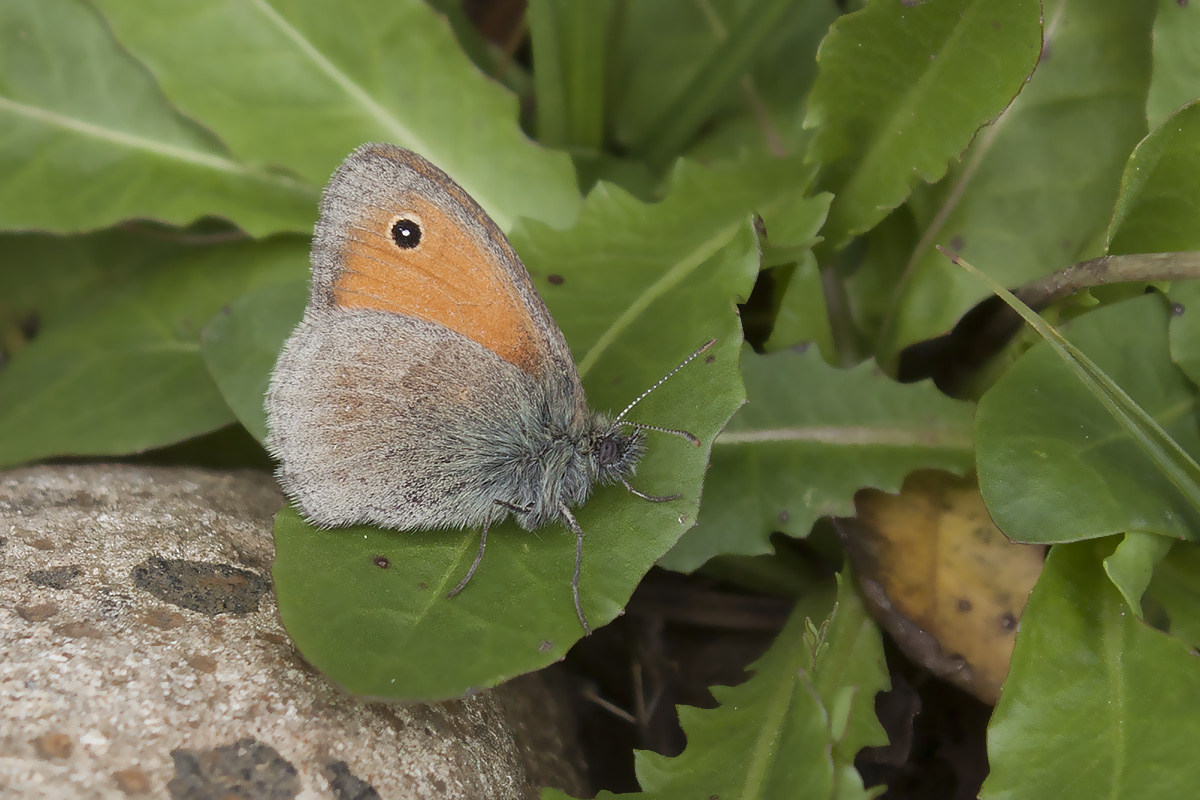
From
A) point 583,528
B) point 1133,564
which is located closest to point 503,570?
point 583,528

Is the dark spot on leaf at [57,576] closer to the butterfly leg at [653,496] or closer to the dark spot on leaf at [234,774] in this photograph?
the dark spot on leaf at [234,774]

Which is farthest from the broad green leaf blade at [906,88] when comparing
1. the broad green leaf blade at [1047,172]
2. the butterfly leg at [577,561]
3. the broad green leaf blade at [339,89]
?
the butterfly leg at [577,561]

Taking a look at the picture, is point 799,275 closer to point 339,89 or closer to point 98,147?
point 339,89

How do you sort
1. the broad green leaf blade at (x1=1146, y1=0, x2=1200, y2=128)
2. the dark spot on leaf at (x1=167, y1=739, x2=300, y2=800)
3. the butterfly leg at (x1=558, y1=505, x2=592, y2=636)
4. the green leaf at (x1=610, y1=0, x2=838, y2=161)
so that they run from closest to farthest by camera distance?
the dark spot on leaf at (x1=167, y1=739, x2=300, y2=800) < the butterfly leg at (x1=558, y1=505, x2=592, y2=636) < the broad green leaf blade at (x1=1146, y1=0, x2=1200, y2=128) < the green leaf at (x1=610, y1=0, x2=838, y2=161)

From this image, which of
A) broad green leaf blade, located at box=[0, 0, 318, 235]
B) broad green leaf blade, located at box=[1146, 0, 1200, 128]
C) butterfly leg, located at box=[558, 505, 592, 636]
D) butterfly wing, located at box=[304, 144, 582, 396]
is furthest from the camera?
broad green leaf blade, located at box=[0, 0, 318, 235]

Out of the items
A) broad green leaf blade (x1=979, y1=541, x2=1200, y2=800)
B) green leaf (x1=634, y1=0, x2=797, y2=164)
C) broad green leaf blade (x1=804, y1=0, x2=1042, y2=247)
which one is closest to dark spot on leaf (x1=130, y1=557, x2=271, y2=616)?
broad green leaf blade (x1=979, y1=541, x2=1200, y2=800)

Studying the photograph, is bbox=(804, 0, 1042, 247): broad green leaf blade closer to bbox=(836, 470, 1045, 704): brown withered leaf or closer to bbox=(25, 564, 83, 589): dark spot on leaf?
bbox=(836, 470, 1045, 704): brown withered leaf

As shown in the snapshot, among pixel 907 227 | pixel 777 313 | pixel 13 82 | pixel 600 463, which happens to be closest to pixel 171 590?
pixel 600 463
